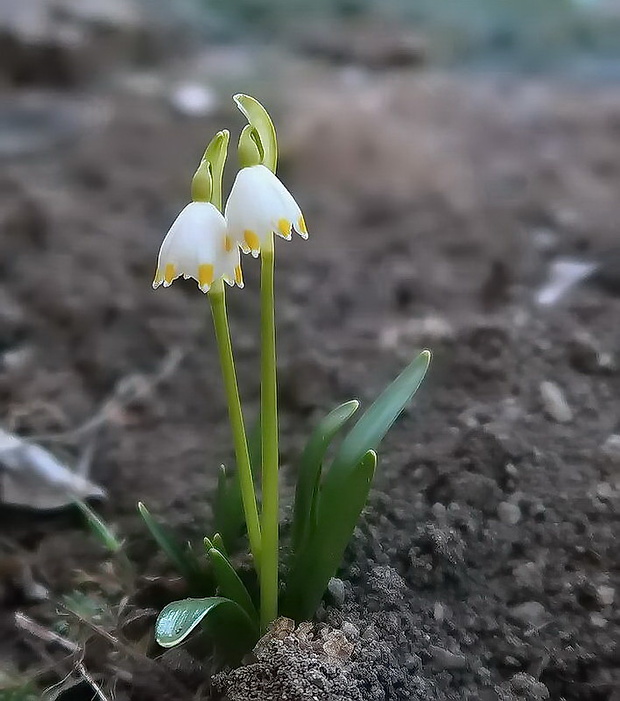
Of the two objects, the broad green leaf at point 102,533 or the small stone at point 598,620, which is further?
the broad green leaf at point 102,533

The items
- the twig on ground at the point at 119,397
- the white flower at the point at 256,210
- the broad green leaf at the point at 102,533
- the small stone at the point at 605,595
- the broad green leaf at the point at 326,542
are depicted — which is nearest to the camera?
the white flower at the point at 256,210

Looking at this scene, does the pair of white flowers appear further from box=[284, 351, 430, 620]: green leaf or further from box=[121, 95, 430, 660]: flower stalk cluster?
box=[284, 351, 430, 620]: green leaf

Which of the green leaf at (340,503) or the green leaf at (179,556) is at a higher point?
the green leaf at (340,503)

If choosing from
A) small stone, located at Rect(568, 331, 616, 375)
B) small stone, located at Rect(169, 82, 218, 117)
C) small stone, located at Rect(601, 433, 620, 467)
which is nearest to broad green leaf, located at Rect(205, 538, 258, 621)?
small stone, located at Rect(601, 433, 620, 467)

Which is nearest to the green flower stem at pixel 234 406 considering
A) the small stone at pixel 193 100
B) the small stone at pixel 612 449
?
the small stone at pixel 612 449

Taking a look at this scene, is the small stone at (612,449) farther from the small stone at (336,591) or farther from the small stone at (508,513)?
the small stone at (336,591)

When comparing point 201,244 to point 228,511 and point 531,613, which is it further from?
point 531,613
